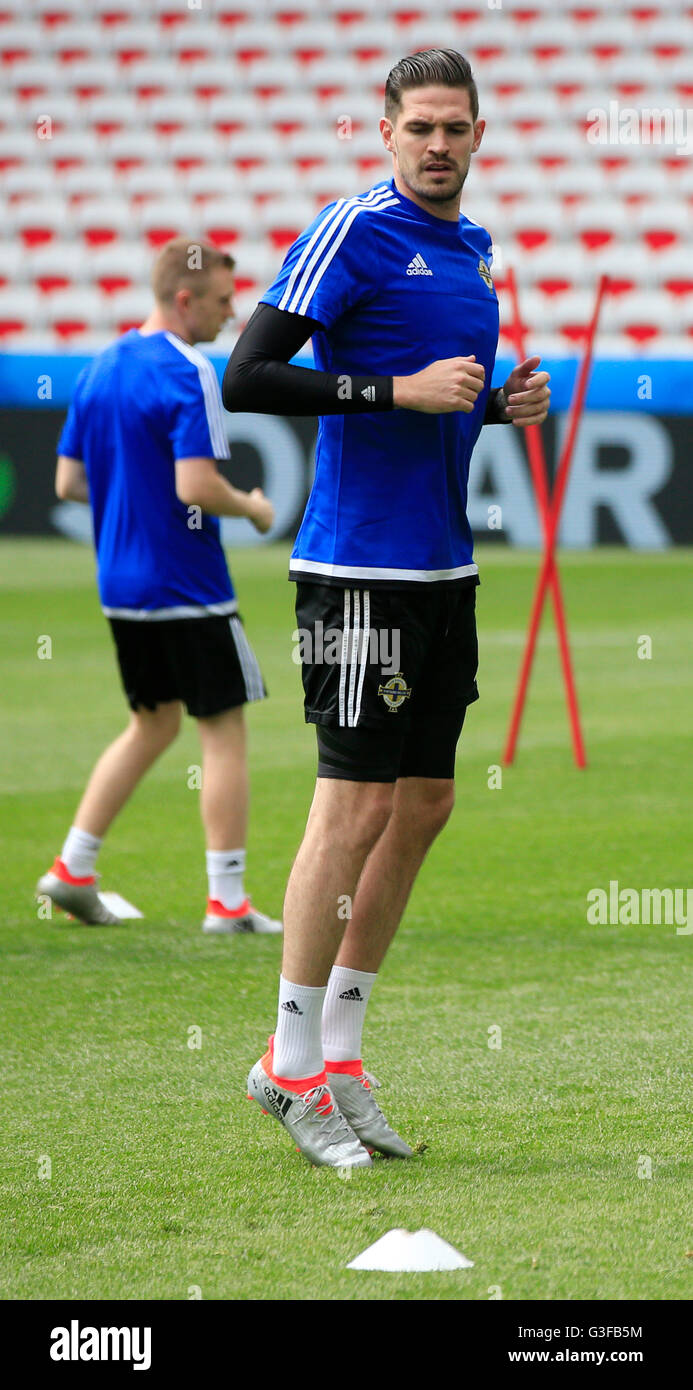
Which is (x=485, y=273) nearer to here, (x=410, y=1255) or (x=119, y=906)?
(x=410, y=1255)

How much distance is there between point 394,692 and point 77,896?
2329mm

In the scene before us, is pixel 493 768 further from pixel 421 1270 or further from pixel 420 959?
pixel 421 1270

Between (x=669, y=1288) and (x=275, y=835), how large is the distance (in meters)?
4.04

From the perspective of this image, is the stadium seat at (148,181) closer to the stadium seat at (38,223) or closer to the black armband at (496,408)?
the stadium seat at (38,223)

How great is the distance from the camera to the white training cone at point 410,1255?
2.74 m

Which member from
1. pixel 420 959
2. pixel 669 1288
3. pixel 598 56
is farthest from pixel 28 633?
pixel 598 56

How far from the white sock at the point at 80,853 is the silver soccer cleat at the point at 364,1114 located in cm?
205

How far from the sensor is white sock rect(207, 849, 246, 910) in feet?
17.3

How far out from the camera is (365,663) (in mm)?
3232

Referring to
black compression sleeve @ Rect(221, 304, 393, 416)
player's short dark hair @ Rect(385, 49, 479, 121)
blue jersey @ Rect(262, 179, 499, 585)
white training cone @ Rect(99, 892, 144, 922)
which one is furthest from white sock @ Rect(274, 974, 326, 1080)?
white training cone @ Rect(99, 892, 144, 922)

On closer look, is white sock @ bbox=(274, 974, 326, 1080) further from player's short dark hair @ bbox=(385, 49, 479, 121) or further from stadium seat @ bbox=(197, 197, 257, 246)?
stadium seat @ bbox=(197, 197, 257, 246)

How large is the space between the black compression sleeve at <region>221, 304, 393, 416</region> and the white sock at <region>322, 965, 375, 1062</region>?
1.10 m

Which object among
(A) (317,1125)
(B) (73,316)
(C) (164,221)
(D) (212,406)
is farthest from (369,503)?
(C) (164,221)

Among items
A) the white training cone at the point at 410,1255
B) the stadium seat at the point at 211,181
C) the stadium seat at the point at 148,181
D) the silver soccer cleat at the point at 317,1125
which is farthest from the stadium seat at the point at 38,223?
the white training cone at the point at 410,1255
